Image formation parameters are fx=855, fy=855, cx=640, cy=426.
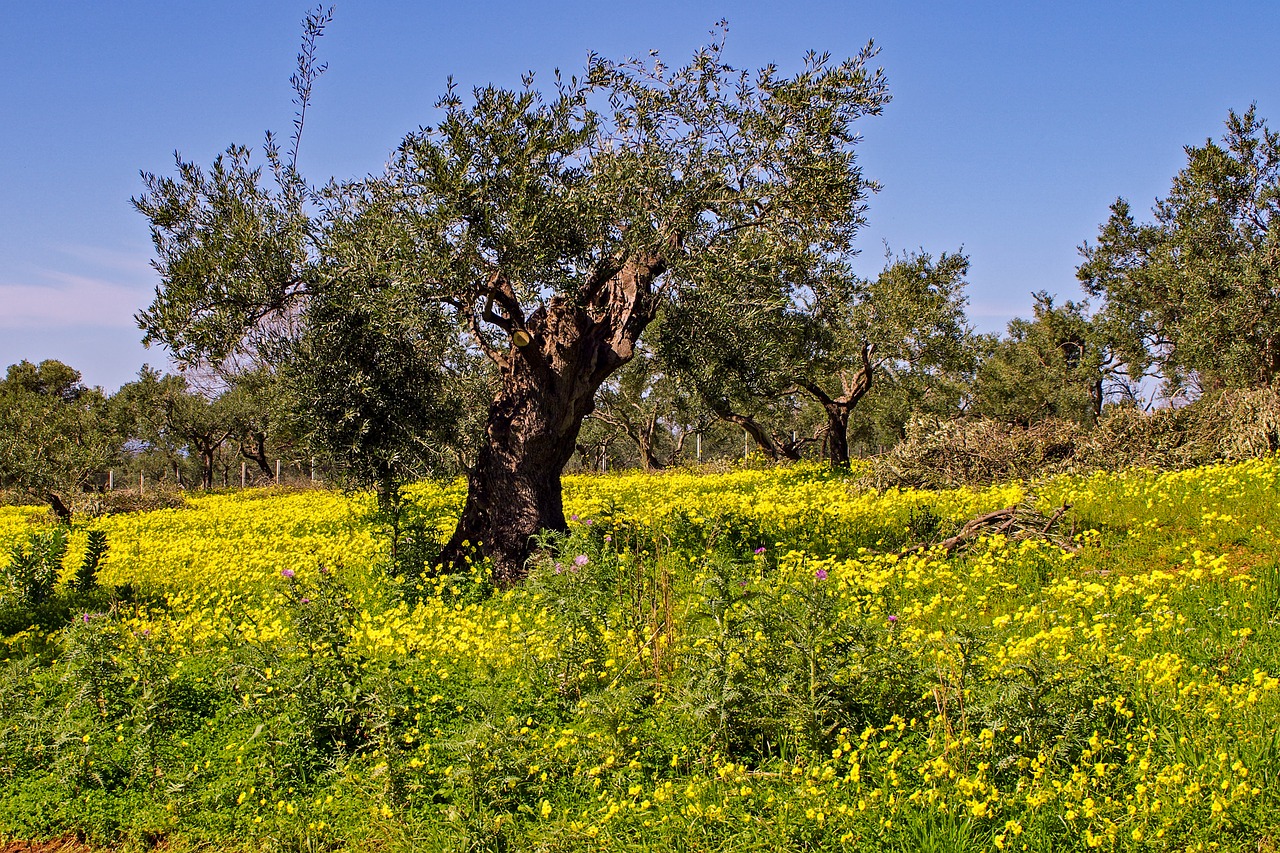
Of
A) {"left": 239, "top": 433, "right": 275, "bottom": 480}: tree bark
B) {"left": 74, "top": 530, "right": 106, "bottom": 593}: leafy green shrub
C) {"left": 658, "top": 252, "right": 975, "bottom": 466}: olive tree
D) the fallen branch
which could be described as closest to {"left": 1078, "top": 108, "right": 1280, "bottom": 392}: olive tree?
{"left": 658, "top": 252, "right": 975, "bottom": 466}: olive tree

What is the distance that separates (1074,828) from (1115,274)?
31745 mm

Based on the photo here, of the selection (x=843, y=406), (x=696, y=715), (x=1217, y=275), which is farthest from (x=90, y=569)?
(x=1217, y=275)

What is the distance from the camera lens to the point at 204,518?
18.8 metres

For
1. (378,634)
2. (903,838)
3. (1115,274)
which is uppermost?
(1115,274)

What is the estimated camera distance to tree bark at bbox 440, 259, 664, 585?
35.0ft

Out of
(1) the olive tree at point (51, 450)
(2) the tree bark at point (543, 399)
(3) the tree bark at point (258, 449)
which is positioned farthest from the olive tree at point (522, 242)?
(3) the tree bark at point (258, 449)

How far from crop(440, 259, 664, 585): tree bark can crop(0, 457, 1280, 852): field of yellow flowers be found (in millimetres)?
2080

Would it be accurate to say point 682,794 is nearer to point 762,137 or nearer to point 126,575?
point 762,137

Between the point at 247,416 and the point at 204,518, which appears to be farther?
the point at 247,416

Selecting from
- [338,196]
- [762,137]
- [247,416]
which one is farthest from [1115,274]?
[247,416]

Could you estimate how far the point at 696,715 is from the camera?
494 cm

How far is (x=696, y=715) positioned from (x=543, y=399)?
20.6 feet

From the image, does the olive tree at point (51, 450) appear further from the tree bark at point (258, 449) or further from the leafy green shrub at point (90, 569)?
the leafy green shrub at point (90, 569)

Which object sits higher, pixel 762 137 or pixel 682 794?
pixel 762 137
